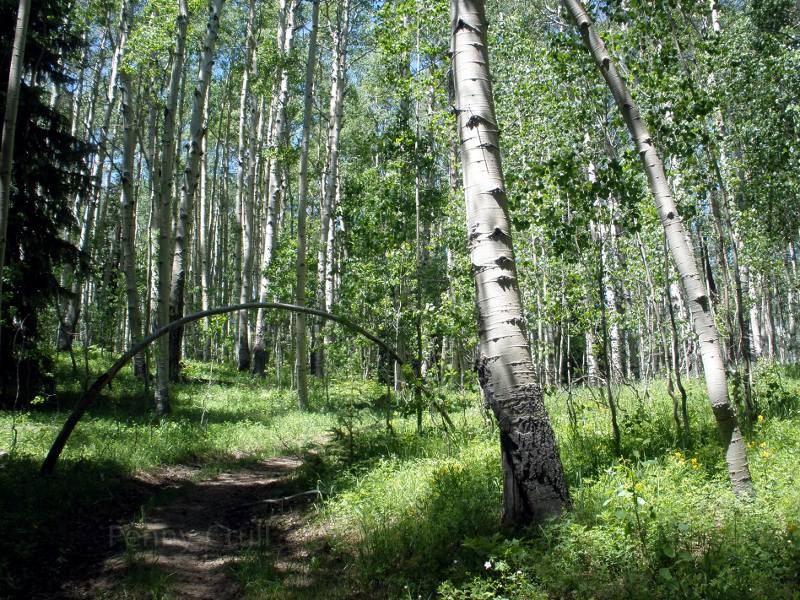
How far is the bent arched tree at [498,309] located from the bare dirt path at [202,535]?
193 centimetres

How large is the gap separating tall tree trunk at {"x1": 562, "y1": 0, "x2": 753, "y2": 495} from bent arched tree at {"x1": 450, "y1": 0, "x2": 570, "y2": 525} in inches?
45.5

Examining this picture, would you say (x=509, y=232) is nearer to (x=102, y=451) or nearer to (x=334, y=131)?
(x=102, y=451)

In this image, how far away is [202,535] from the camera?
525cm

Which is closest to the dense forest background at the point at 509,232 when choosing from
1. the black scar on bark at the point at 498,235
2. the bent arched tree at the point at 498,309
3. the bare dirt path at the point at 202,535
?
the bent arched tree at the point at 498,309

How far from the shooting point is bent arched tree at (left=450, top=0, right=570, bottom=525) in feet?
11.7

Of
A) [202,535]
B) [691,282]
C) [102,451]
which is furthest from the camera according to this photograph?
[102,451]

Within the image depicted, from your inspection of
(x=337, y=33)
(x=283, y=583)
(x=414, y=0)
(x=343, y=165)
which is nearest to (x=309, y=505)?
(x=283, y=583)

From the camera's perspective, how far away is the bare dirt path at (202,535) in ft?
13.9

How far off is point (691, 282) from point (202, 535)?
4.72m

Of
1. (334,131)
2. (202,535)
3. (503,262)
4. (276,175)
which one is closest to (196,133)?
(276,175)

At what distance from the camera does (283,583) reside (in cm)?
412

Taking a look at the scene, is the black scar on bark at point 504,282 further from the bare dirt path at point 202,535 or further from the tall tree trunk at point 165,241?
the tall tree trunk at point 165,241

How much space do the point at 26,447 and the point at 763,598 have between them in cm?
744

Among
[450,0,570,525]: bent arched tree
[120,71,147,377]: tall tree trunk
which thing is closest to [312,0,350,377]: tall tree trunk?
[120,71,147,377]: tall tree trunk
